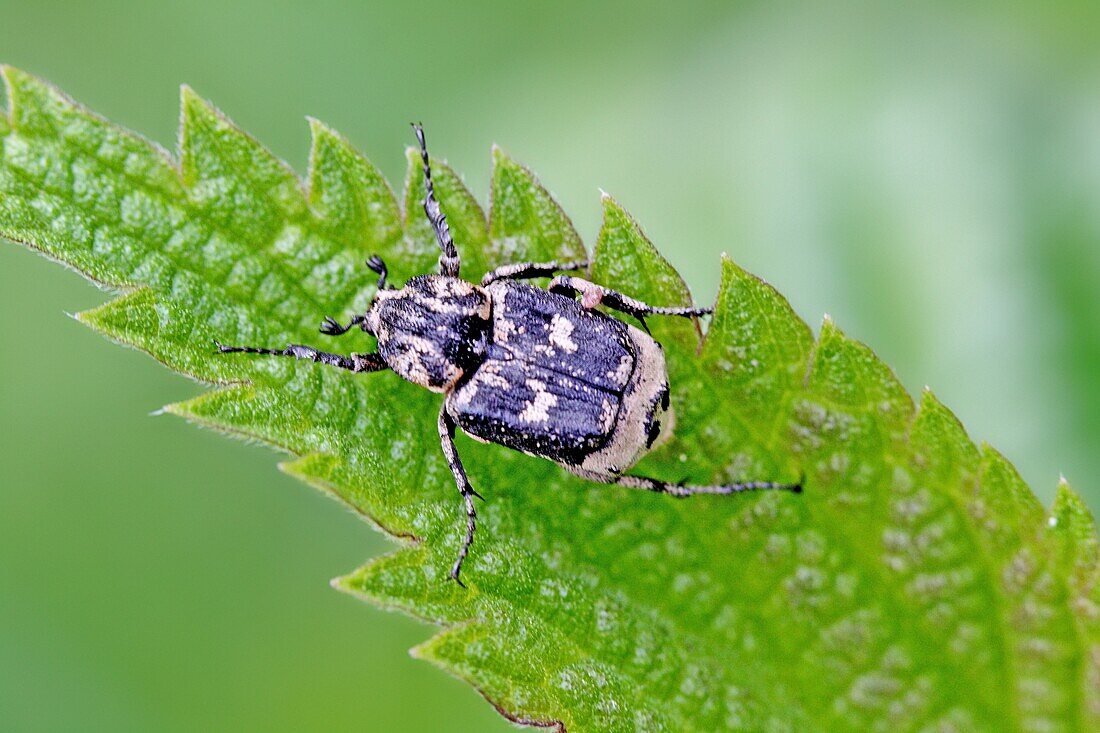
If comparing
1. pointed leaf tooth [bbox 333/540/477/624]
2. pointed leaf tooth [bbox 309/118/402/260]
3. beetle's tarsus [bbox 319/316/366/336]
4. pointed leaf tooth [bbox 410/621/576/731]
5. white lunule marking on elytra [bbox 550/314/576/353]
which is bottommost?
pointed leaf tooth [bbox 410/621/576/731]

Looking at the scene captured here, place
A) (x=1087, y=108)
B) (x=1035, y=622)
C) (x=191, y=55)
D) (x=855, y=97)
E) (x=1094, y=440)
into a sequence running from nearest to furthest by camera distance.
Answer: (x=1035, y=622), (x=1094, y=440), (x=1087, y=108), (x=855, y=97), (x=191, y=55)

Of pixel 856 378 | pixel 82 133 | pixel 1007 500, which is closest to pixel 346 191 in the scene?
pixel 82 133

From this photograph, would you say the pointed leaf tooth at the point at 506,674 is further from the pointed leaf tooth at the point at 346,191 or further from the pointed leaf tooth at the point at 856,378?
the pointed leaf tooth at the point at 346,191

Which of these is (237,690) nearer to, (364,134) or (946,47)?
(364,134)

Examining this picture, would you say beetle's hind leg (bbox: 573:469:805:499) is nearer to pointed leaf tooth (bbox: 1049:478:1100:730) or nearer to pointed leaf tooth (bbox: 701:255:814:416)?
pointed leaf tooth (bbox: 701:255:814:416)

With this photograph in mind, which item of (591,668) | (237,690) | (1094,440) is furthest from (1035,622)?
(237,690)

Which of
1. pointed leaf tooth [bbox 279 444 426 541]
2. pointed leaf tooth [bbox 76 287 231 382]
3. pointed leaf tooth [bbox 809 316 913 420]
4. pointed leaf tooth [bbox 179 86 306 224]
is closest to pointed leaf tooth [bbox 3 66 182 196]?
pointed leaf tooth [bbox 179 86 306 224]
